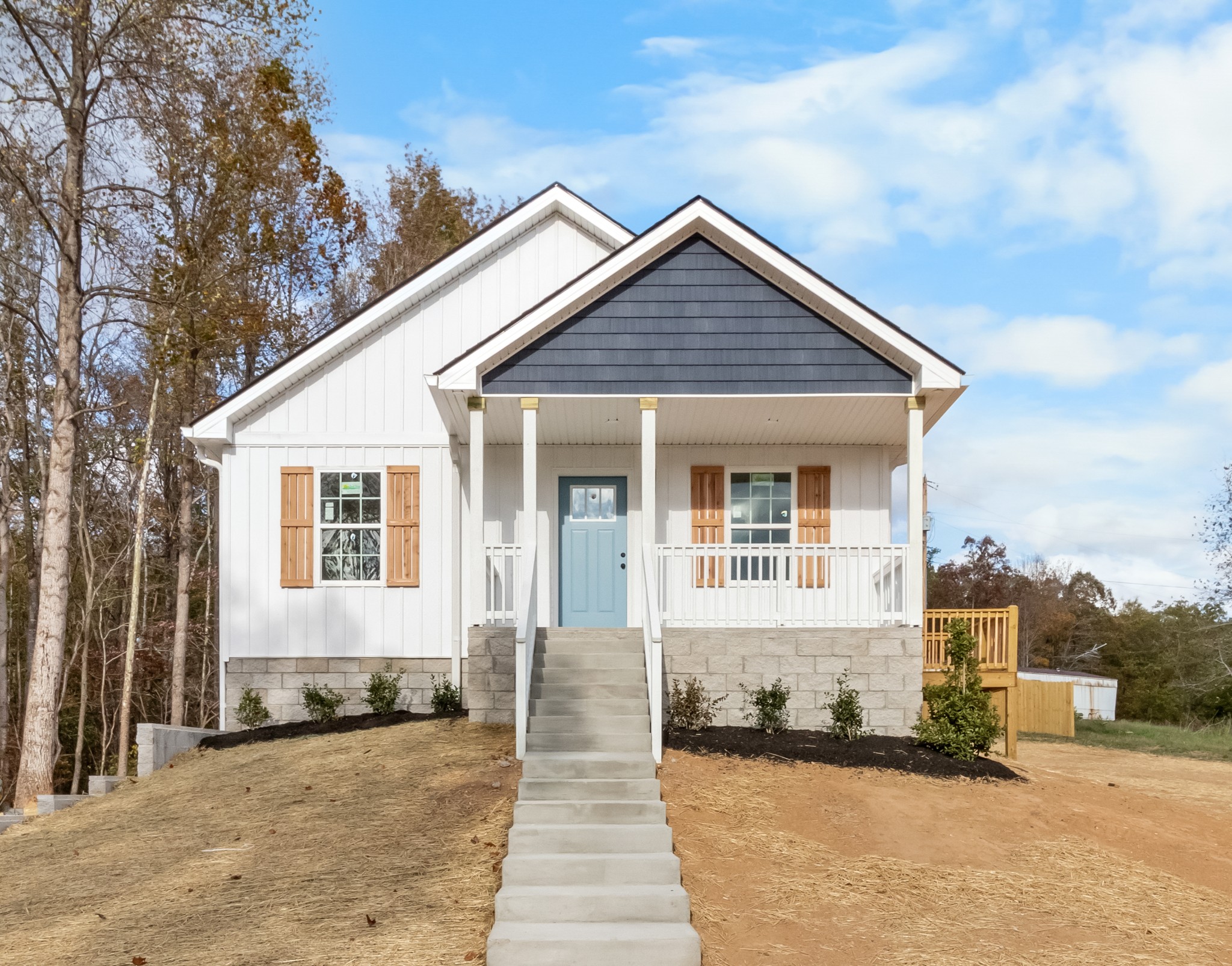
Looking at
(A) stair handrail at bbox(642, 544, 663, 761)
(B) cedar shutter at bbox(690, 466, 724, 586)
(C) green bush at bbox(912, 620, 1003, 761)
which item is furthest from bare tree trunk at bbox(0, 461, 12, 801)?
(C) green bush at bbox(912, 620, 1003, 761)

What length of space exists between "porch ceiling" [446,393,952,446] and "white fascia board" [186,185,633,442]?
6.43 feet

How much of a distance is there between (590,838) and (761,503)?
6758 millimetres

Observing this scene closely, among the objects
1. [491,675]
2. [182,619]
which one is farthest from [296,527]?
[182,619]

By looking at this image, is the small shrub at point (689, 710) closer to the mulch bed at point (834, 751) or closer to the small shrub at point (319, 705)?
the mulch bed at point (834, 751)

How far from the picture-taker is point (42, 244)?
66.8 ft

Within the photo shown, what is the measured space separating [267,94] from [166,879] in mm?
19828

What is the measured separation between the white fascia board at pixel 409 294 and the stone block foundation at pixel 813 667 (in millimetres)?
5664

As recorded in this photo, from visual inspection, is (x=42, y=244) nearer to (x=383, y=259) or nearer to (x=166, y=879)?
(x=383, y=259)

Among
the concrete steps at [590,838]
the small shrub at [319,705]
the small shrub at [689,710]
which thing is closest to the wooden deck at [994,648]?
the small shrub at [689,710]

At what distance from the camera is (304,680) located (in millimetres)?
13336

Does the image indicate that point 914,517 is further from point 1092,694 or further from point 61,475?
point 1092,694

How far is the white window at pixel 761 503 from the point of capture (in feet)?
45.4

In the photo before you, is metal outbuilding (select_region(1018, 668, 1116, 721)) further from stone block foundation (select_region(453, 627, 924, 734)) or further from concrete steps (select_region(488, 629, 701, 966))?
concrete steps (select_region(488, 629, 701, 966))

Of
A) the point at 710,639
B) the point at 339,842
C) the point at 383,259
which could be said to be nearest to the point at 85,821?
the point at 339,842
